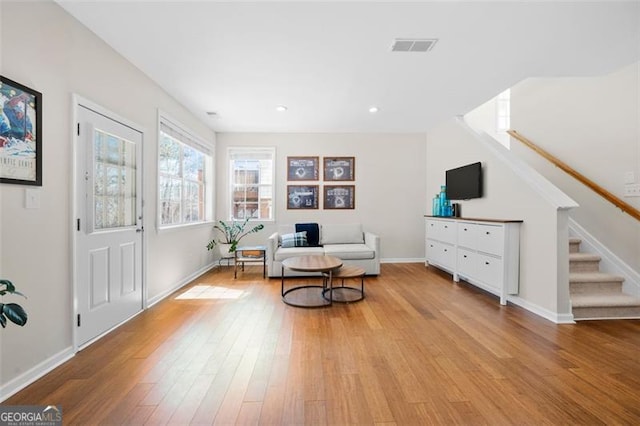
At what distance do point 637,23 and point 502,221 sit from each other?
6.51ft

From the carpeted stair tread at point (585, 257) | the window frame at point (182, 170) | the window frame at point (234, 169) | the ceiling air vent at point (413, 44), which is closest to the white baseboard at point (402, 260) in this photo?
the window frame at point (234, 169)

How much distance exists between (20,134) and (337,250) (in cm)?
385

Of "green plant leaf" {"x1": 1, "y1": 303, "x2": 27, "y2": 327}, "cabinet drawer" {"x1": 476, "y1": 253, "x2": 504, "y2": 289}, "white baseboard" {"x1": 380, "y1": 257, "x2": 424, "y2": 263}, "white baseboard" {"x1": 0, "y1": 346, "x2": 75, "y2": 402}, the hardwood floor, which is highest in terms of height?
"green plant leaf" {"x1": 1, "y1": 303, "x2": 27, "y2": 327}

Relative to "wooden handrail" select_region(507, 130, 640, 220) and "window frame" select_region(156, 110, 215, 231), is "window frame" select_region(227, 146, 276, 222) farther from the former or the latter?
"wooden handrail" select_region(507, 130, 640, 220)

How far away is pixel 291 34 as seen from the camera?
8.13 ft

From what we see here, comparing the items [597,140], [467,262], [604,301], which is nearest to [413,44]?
[597,140]

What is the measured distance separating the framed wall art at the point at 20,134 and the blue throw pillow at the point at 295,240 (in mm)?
3462

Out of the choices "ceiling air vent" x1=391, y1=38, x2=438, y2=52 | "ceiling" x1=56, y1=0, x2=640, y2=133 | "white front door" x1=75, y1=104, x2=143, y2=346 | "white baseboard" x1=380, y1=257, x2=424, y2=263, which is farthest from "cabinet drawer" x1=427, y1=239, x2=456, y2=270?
"white front door" x1=75, y1=104, x2=143, y2=346

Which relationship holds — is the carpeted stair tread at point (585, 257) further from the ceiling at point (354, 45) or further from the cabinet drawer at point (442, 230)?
the ceiling at point (354, 45)

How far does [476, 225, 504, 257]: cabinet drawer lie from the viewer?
348cm

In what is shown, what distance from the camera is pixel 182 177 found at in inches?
176

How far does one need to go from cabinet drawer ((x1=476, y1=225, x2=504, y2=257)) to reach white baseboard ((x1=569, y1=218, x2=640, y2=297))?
119 cm

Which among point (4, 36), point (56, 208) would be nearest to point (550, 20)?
point (4, 36)

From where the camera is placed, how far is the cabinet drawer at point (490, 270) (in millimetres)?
3508
